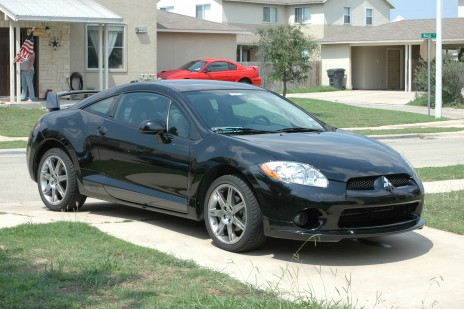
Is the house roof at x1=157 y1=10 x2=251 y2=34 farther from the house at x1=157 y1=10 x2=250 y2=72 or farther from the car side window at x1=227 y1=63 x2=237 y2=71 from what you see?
the car side window at x1=227 y1=63 x2=237 y2=71

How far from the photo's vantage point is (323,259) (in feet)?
24.4

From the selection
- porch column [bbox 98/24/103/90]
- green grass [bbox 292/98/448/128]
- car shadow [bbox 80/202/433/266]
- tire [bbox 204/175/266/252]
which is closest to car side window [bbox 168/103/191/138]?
tire [bbox 204/175/266/252]

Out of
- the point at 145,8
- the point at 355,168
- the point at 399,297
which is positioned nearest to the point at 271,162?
the point at 355,168

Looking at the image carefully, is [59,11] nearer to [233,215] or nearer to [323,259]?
[233,215]

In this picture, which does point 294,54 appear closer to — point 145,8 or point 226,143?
point 145,8

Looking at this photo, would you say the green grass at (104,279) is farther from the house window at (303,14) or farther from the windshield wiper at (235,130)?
the house window at (303,14)

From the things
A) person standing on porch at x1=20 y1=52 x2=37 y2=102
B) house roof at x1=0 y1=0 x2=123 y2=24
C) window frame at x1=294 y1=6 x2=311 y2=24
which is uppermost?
window frame at x1=294 y1=6 x2=311 y2=24

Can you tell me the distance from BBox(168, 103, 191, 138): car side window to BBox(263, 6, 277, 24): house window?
49944mm

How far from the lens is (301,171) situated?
24.1 ft

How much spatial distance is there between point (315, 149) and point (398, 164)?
793 millimetres

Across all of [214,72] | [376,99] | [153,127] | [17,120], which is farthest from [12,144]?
[376,99]

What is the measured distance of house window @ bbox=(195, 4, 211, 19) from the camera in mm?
56094

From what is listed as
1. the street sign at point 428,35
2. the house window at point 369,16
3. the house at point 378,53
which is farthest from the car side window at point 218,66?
the house window at point 369,16

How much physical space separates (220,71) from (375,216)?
31019 mm
